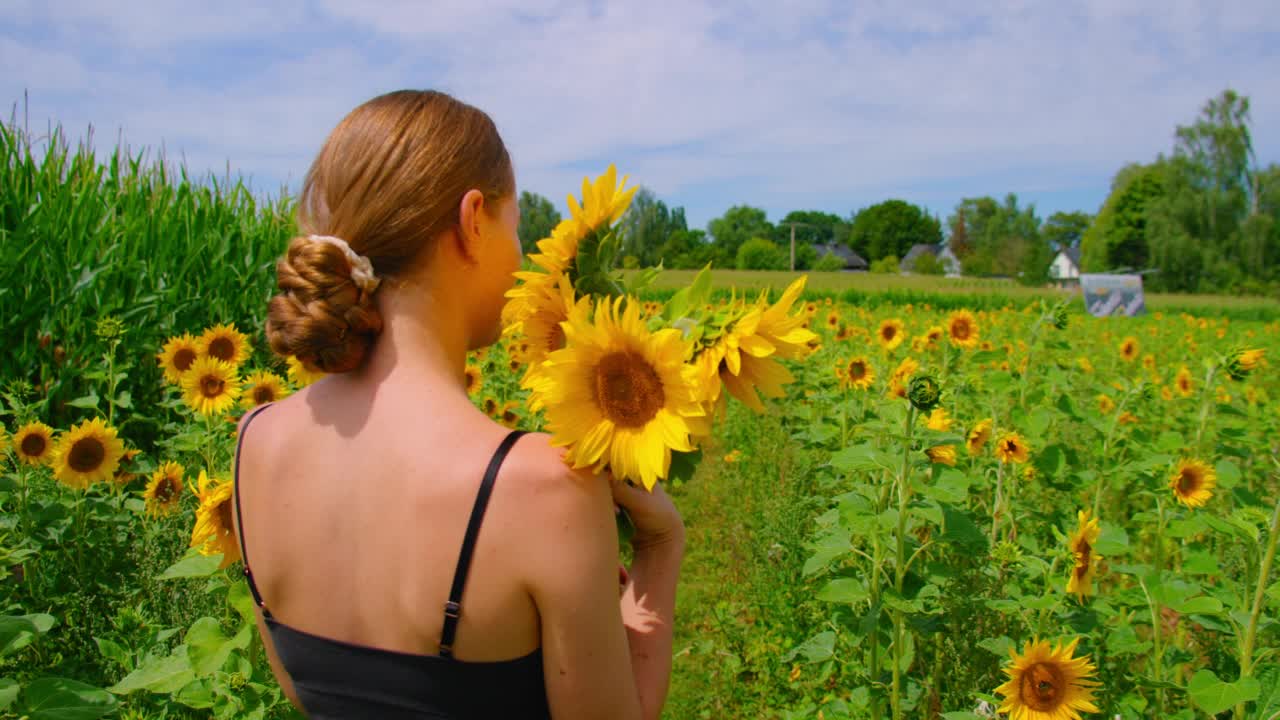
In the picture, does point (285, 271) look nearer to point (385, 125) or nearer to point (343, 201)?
point (343, 201)

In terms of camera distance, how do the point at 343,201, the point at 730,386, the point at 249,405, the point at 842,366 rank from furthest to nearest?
the point at 842,366 < the point at 249,405 < the point at 343,201 < the point at 730,386

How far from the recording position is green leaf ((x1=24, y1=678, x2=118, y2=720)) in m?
1.26

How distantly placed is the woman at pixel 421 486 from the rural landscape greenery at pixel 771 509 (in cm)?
14

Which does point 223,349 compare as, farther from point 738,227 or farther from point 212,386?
point 738,227

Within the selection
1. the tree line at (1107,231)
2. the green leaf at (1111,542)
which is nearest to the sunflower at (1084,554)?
the green leaf at (1111,542)

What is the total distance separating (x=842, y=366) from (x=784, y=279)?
1152 inches

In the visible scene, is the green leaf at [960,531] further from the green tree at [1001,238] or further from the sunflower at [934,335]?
the green tree at [1001,238]

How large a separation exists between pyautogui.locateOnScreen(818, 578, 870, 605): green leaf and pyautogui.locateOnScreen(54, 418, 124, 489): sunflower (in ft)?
8.39

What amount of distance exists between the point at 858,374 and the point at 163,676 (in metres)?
3.74

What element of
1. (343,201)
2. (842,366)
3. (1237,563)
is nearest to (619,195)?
(343,201)

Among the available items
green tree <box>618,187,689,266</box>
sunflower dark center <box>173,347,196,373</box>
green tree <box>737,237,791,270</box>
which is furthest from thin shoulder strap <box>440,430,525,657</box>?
green tree <box>737,237,791,270</box>

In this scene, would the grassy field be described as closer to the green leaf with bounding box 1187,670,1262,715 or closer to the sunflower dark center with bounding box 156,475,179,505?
the sunflower dark center with bounding box 156,475,179,505

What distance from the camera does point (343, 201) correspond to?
1.04 m

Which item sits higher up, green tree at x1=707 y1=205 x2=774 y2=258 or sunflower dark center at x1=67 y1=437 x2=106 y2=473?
green tree at x1=707 y1=205 x2=774 y2=258
